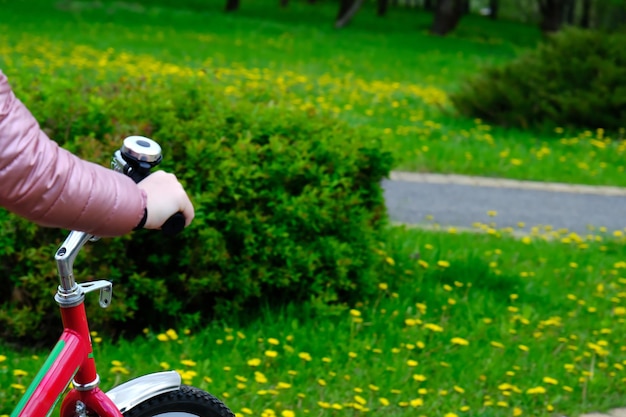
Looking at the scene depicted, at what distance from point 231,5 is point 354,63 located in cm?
1306

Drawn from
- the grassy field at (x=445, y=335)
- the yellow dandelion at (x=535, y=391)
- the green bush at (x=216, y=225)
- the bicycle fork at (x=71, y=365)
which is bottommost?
the grassy field at (x=445, y=335)

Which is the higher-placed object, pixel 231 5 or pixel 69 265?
pixel 69 265

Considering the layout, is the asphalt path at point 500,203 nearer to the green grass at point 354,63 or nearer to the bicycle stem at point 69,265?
the green grass at point 354,63

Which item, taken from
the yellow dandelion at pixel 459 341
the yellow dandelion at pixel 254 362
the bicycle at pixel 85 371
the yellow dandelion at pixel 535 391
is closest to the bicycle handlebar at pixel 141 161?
the bicycle at pixel 85 371

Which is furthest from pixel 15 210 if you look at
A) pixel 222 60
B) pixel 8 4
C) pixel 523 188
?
pixel 8 4

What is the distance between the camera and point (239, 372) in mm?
4277

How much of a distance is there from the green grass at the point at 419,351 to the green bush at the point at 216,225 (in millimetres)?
158

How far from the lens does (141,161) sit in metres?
1.82

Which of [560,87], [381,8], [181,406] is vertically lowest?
[381,8]

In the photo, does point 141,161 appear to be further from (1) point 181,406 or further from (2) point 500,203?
(2) point 500,203

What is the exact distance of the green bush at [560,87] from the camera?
1185cm

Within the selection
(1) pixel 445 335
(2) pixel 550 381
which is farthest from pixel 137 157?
(1) pixel 445 335

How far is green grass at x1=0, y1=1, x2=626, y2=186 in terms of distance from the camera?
9859 millimetres

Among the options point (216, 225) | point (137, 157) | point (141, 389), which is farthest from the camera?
point (216, 225)
